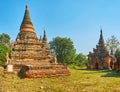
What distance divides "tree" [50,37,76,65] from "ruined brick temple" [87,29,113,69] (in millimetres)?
16913

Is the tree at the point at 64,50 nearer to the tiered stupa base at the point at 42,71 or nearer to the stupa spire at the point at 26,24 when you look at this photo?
the stupa spire at the point at 26,24

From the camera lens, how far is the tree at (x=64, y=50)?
60875 mm

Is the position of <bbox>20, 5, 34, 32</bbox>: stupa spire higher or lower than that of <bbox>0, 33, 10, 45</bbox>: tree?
lower

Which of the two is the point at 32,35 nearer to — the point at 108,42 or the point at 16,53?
the point at 16,53

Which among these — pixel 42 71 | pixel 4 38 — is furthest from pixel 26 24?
pixel 4 38

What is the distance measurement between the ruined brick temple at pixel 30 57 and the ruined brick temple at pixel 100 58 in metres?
18.7

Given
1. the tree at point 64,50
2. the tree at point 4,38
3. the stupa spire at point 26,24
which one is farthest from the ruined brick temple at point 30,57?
the tree at point 4,38

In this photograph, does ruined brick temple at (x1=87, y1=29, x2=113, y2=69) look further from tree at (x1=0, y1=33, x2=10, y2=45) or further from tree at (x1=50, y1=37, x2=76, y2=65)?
tree at (x1=0, y1=33, x2=10, y2=45)

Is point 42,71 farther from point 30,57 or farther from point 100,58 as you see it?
point 100,58

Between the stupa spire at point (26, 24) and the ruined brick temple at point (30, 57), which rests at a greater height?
the stupa spire at point (26, 24)

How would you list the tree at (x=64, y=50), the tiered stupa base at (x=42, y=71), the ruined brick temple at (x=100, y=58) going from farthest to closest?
1. the tree at (x=64, y=50)
2. the ruined brick temple at (x=100, y=58)
3. the tiered stupa base at (x=42, y=71)

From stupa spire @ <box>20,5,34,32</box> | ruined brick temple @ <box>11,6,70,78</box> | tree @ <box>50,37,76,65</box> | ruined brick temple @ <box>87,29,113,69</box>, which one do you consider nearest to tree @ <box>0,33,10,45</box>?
tree @ <box>50,37,76,65</box>

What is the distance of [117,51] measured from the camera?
2388 inches

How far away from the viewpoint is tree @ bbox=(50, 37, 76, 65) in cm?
6088
